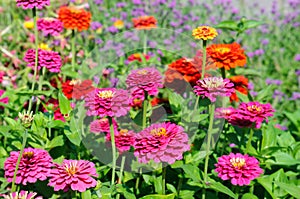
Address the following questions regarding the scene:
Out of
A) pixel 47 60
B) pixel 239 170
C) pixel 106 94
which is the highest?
pixel 47 60

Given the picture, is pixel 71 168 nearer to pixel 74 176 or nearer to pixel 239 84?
pixel 74 176

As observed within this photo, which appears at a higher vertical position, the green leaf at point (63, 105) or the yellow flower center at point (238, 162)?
the green leaf at point (63, 105)

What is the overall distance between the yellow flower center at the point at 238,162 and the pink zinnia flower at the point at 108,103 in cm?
34

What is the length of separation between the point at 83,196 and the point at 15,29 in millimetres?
2125

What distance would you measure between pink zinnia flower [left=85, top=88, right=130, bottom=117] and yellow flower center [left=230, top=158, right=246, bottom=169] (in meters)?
0.34

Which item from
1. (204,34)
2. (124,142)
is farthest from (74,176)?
(204,34)

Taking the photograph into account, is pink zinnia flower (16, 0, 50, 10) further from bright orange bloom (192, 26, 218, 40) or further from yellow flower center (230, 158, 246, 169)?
yellow flower center (230, 158, 246, 169)

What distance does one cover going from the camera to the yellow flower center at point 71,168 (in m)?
1.31

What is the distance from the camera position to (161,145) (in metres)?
1.37

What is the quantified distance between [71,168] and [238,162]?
48 centimetres

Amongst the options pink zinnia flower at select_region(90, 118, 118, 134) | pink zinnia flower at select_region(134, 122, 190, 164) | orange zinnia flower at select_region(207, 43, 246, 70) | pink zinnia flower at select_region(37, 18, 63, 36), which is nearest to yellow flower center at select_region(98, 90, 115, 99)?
pink zinnia flower at select_region(134, 122, 190, 164)

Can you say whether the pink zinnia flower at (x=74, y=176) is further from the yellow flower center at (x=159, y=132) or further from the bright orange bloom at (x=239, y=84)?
the bright orange bloom at (x=239, y=84)

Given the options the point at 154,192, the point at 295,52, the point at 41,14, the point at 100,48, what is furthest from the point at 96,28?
the point at 154,192

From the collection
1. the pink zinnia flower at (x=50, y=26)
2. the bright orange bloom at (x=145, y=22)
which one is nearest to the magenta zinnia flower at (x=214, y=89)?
the pink zinnia flower at (x=50, y=26)
